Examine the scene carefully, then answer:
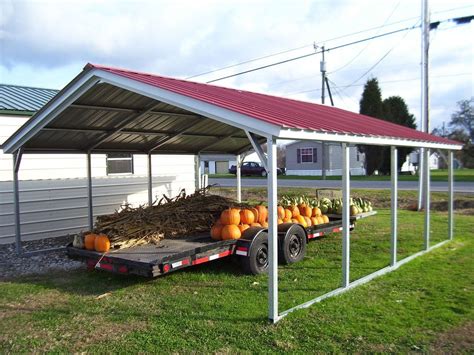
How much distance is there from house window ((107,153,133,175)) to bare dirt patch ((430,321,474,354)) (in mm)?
9987

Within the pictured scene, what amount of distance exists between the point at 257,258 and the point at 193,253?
52.5 inches

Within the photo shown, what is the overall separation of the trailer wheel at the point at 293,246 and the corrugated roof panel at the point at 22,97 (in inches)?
295

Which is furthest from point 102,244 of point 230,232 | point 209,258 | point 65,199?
point 65,199

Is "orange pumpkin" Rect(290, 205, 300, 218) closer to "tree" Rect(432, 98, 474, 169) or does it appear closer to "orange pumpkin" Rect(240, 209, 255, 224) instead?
"orange pumpkin" Rect(240, 209, 255, 224)

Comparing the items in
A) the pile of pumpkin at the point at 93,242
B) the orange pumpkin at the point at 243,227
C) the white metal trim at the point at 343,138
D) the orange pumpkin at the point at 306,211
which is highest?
the white metal trim at the point at 343,138

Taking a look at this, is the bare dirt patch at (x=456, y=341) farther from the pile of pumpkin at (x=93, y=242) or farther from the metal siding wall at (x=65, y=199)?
the metal siding wall at (x=65, y=199)

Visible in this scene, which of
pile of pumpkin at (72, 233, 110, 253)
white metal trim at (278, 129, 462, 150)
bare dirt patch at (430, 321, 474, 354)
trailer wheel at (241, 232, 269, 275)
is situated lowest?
bare dirt patch at (430, 321, 474, 354)

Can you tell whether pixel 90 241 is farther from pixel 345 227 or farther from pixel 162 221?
pixel 345 227

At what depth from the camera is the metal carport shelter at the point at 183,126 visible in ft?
18.0

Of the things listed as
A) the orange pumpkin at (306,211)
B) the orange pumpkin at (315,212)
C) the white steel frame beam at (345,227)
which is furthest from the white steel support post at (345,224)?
the orange pumpkin at (315,212)

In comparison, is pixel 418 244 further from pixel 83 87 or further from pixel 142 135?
pixel 83 87

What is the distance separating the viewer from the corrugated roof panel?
11354mm

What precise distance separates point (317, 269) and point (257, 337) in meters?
3.21

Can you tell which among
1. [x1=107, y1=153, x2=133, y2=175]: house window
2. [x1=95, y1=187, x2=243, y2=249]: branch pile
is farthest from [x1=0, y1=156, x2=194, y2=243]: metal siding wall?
[x1=95, y1=187, x2=243, y2=249]: branch pile
